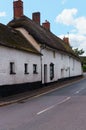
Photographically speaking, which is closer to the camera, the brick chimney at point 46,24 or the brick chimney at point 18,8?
the brick chimney at point 18,8

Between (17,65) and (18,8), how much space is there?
14682 millimetres

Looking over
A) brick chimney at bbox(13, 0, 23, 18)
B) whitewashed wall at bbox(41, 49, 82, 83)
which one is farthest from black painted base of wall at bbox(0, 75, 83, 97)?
brick chimney at bbox(13, 0, 23, 18)

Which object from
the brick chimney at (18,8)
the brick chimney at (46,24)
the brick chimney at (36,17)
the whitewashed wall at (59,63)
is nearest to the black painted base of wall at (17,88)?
the whitewashed wall at (59,63)

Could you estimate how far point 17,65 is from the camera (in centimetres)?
2812

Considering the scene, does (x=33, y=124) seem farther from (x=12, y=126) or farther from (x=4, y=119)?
(x=4, y=119)

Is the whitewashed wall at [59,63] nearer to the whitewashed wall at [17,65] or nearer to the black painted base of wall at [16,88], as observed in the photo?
the whitewashed wall at [17,65]

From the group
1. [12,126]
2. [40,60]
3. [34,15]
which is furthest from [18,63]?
[34,15]

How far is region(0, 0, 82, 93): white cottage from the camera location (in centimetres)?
2602

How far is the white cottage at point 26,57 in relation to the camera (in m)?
26.0

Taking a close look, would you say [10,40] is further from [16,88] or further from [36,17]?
[36,17]

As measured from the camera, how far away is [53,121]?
12.0 metres

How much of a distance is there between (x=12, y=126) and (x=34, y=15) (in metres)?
38.1

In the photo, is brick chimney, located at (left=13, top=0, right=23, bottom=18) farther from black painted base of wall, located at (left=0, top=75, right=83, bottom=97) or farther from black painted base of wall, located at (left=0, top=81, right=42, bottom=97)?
black painted base of wall, located at (left=0, top=81, right=42, bottom=97)

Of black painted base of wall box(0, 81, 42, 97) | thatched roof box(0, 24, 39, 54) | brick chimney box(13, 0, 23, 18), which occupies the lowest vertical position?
black painted base of wall box(0, 81, 42, 97)
